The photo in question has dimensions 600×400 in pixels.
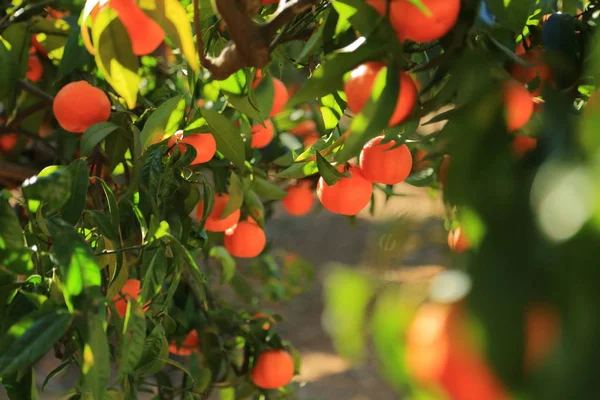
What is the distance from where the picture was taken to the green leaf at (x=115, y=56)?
360 millimetres

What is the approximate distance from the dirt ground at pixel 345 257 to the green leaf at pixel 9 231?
7.3 inches

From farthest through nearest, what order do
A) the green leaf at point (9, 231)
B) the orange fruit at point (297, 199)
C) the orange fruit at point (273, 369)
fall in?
the orange fruit at point (297, 199), the orange fruit at point (273, 369), the green leaf at point (9, 231)

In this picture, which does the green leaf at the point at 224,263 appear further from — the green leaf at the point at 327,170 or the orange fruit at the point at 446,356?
the orange fruit at the point at 446,356

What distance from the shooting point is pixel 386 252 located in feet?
0.72

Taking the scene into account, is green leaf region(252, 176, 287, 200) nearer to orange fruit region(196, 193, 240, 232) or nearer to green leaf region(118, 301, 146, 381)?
orange fruit region(196, 193, 240, 232)

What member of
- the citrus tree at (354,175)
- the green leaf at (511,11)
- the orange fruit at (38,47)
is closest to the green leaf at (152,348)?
the citrus tree at (354,175)

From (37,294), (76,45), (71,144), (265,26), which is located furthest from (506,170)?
(71,144)

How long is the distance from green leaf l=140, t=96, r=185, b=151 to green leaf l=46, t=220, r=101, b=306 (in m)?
0.15

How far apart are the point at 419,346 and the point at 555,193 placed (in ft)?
0.20

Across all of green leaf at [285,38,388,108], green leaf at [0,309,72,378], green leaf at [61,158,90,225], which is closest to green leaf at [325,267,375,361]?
green leaf at [285,38,388,108]

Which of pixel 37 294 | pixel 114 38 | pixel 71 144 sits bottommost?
pixel 71 144

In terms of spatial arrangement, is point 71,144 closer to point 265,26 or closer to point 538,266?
point 265,26

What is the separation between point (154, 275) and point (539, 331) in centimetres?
36

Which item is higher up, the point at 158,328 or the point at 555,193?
the point at 555,193
